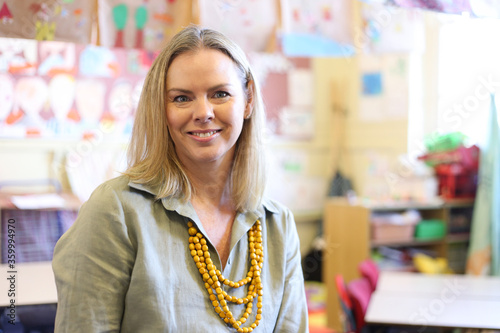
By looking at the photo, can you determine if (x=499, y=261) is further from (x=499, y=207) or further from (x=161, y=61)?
(x=161, y=61)

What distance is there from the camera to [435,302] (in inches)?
110

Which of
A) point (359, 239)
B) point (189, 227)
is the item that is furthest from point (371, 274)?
point (189, 227)

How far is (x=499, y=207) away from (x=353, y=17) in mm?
2338

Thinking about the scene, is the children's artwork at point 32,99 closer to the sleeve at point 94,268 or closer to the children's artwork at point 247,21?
the children's artwork at point 247,21

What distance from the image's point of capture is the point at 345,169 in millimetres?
6582

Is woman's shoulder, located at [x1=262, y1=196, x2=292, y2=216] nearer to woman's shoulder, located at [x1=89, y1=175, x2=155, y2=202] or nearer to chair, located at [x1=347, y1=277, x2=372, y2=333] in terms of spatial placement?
woman's shoulder, located at [x1=89, y1=175, x2=155, y2=202]

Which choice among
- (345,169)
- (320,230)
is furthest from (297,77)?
(320,230)

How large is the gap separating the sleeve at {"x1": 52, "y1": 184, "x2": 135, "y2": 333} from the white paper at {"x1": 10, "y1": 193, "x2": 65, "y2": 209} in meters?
1.92

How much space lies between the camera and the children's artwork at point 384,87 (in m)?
5.74

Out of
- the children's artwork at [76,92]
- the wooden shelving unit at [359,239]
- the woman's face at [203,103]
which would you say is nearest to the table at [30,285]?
the woman's face at [203,103]

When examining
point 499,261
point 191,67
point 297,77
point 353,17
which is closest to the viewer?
point 191,67

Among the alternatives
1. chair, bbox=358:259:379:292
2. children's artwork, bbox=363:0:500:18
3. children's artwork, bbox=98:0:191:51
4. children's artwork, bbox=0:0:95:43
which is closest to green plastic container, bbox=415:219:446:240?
chair, bbox=358:259:379:292

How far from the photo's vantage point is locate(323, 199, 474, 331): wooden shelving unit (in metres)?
4.70

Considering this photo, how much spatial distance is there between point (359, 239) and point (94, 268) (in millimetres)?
3671
